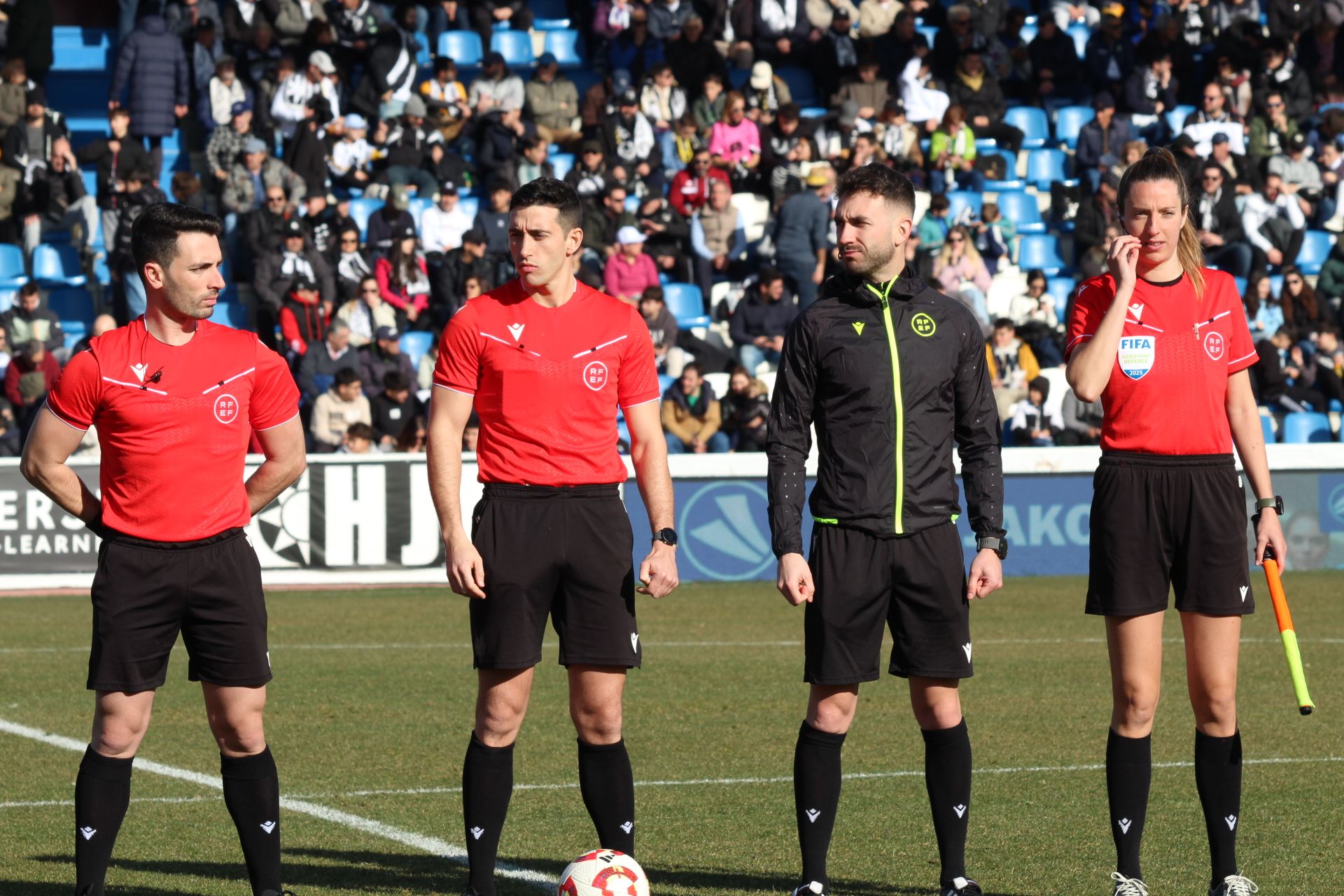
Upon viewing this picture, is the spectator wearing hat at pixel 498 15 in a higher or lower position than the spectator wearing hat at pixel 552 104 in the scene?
higher

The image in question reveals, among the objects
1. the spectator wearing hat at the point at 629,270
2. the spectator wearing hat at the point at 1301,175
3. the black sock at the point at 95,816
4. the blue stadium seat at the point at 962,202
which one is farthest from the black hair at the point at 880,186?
the spectator wearing hat at the point at 1301,175

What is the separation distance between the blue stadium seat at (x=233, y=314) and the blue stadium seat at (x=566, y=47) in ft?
19.9

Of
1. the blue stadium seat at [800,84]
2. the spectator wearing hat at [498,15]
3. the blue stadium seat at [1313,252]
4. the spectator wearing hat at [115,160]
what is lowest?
the blue stadium seat at [1313,252]

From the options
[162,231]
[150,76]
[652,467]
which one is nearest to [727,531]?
[150,76]

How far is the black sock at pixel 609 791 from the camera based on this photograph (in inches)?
233

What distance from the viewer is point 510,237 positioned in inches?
237

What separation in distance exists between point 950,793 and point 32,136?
56.6 ft

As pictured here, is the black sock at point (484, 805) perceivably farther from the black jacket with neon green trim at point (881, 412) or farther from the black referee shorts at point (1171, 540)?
the black referee shorts at point (1171, 540)

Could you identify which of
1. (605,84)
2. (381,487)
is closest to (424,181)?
(605,84)

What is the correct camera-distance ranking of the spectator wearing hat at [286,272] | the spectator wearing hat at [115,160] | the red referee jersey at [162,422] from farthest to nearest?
the spectator wearing hat at [115,160]
the spectator wearing hat at [286,272]
the red referee jersey at [162,422]

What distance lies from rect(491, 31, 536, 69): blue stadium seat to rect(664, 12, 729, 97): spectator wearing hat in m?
2.24

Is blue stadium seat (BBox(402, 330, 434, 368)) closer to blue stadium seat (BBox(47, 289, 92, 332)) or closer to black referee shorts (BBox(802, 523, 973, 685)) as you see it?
blue stadium seat (BBox(47, 289, 92, 332))

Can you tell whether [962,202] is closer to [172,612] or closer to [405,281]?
[405,281]

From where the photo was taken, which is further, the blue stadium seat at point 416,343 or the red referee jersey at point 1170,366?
the blue stadium seat at point 416,343
